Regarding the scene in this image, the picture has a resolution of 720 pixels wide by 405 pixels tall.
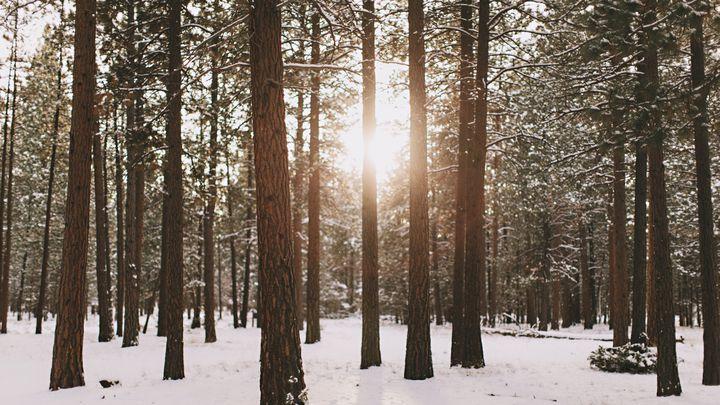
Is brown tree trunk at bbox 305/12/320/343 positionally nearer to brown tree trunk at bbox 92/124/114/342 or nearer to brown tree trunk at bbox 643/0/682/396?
brown tree trunk at bbox 92/124/114/342

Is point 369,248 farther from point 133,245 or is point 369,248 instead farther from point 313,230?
point 133,245

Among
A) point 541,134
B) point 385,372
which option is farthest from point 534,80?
point 385,372

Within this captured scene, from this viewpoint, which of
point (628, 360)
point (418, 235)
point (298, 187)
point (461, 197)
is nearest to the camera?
point (418, 235)

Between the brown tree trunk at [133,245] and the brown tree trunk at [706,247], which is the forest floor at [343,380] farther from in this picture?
the brown tree trunk at [133,245]

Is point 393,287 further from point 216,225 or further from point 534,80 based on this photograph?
point 534,80

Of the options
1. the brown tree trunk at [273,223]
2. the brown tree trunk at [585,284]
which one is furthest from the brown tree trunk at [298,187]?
the brown tree trunk at [585,284]

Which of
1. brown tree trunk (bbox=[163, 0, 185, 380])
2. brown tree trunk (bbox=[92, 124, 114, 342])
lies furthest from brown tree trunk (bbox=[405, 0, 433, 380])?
brown tree trunk (bbox=[92, 124, 114, 342])

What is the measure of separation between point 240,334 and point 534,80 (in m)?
18.2

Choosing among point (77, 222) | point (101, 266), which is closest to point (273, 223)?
point (77, 222)

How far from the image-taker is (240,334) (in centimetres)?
2448

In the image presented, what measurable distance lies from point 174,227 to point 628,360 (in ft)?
38.5

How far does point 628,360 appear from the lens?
12812mm

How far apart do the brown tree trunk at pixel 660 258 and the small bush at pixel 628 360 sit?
10.7ft

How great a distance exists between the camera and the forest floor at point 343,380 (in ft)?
29.7
